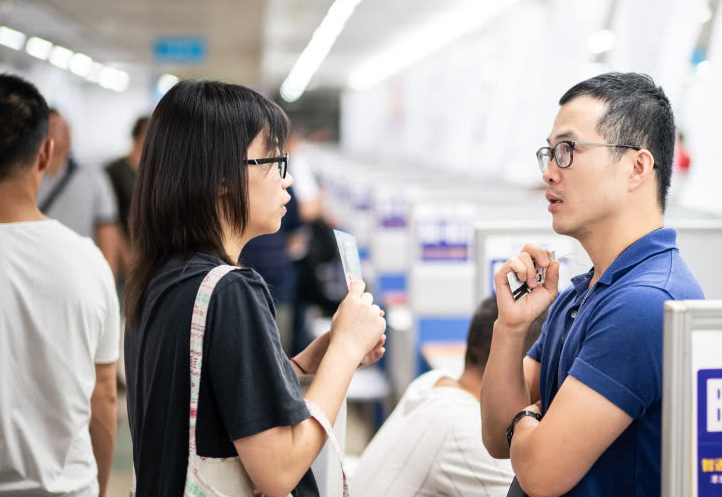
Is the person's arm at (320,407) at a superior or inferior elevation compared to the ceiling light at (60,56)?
inferior

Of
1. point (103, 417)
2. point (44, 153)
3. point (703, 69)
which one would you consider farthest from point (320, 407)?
point (703, 69)

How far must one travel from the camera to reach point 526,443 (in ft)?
4.77

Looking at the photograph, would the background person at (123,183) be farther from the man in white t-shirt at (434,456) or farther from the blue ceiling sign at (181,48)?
the blue ceiling sign at (181,48)

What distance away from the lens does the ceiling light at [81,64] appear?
18.7 m

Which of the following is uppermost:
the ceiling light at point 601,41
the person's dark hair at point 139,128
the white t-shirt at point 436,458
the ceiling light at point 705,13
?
the ceiling light at point 601,41

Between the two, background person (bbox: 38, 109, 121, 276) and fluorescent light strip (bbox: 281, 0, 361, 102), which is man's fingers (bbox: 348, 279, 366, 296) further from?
fluorescent light strip (bbox: 281, 0, 361, 102)

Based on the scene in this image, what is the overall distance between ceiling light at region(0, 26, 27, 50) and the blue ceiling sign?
2.30m

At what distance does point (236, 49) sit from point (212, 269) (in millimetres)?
15915

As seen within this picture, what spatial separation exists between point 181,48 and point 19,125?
42.4 ft

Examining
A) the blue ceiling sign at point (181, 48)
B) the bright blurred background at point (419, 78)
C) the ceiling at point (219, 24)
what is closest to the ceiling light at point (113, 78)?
the bright blurred background at point (419, 78)

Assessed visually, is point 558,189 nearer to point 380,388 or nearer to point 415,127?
point 380,388

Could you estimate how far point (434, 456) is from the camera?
6.81 ft

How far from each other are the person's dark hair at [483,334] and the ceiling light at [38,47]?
14.3m

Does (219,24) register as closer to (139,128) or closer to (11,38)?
(11,38)
